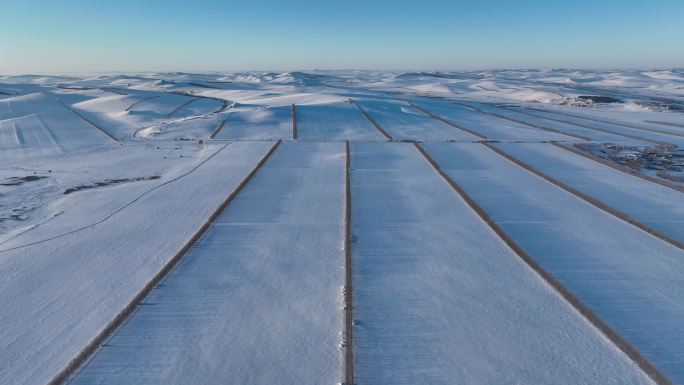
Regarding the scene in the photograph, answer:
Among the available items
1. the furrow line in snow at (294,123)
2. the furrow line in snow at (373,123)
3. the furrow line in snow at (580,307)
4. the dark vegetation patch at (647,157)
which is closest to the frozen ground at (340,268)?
the furrow line in snow at (580,307)

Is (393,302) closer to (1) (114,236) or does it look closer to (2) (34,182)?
(1) (114,236)

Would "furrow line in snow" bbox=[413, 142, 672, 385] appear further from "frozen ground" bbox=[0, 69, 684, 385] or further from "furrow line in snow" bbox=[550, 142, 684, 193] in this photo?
"furrow line in snow" bbox=[550, 142, 684, 193]

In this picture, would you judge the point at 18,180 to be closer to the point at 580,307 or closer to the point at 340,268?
the point at 340,268

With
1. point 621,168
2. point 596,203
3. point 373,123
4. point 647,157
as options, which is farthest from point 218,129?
point 647,157

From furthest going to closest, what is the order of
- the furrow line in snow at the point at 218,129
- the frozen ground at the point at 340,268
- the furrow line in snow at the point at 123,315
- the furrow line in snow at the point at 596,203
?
the furrow line in snow at the point at 218,129, the furrow line in snow at the point at 596,203, the frozen ground at the point at 340,268, the furrow line in snow at the point at 123,315

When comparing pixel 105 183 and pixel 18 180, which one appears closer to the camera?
pixel 105 183

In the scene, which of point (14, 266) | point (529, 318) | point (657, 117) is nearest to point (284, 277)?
point (529, 318)

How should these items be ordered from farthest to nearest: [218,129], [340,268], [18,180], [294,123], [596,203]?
[294,123] → [218,129] → [18,180] → [596,203] → [340,268]

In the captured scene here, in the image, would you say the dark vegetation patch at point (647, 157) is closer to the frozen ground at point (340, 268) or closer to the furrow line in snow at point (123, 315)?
the frozen ground at point (340, 268)
